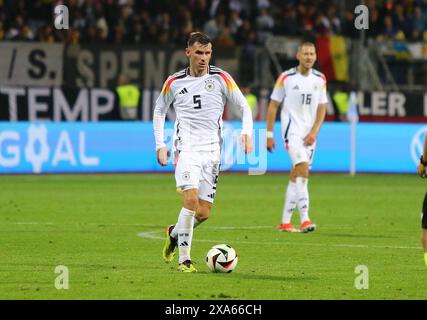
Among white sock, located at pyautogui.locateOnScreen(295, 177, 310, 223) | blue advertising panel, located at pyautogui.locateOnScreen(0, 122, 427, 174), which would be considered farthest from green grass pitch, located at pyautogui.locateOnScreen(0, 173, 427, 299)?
blue advertising panel, located at pyautogui.locateOnScreen(0, 122, 427, 174)

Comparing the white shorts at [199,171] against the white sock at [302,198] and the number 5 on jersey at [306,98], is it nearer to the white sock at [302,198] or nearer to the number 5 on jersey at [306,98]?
the white sock at [302,198]

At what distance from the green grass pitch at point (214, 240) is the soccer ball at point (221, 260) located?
0.52 ft

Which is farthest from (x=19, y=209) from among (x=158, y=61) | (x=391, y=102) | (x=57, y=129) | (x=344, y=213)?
(x=391, y=102)

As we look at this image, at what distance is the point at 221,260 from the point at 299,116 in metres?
5.28

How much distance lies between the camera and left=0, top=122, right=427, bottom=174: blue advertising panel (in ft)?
80.0

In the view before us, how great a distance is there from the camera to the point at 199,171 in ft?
36.8

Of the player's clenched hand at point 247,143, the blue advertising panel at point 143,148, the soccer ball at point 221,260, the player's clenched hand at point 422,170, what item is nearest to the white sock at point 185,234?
the soccer ball at point 221,260

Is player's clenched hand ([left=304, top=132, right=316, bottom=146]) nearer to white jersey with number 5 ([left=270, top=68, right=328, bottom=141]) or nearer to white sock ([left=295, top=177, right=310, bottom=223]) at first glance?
white jersey with number 5 ([left=270, top=68, right=328, bottom=141])

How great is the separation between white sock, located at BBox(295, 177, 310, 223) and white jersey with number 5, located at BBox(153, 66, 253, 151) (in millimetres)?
4265

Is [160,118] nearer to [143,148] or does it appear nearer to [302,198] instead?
[302,198]

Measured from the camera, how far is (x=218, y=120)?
11.5 meters

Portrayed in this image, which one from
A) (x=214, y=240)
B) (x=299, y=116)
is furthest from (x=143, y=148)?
(x=214, y=240)

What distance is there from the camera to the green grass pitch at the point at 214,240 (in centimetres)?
991
